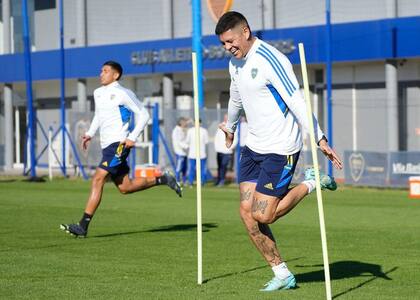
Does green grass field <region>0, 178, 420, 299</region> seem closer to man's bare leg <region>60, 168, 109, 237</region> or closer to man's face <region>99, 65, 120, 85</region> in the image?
man's bare leg <region>60, 168, 109, 237</region>

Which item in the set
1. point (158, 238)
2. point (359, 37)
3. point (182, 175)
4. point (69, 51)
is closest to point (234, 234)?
point (158, 238)

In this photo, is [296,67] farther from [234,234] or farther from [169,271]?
[169,271]

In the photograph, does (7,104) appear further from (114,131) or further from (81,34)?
(114,131)

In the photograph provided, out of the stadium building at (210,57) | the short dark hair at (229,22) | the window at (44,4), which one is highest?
the window at (44,4)

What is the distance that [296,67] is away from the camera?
35.5 meters

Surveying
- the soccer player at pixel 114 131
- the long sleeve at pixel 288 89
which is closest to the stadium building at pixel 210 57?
the soccer player at pixel 114 131

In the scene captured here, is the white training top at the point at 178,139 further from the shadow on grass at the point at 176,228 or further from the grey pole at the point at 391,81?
the shadow on grass at the point at 176,228

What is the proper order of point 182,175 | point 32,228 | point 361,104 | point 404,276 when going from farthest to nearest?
1. point 361,104
2. point 182,175
3. point 32,228
4. point 404,276

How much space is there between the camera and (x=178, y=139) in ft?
102

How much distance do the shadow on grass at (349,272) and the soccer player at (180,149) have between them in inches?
783

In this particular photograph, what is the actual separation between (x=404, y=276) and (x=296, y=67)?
25.7 m

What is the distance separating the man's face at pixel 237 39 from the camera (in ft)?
28.9

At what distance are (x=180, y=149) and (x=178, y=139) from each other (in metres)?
0.31

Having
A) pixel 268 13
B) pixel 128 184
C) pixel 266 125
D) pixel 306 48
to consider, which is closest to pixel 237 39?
pixel 266 125
